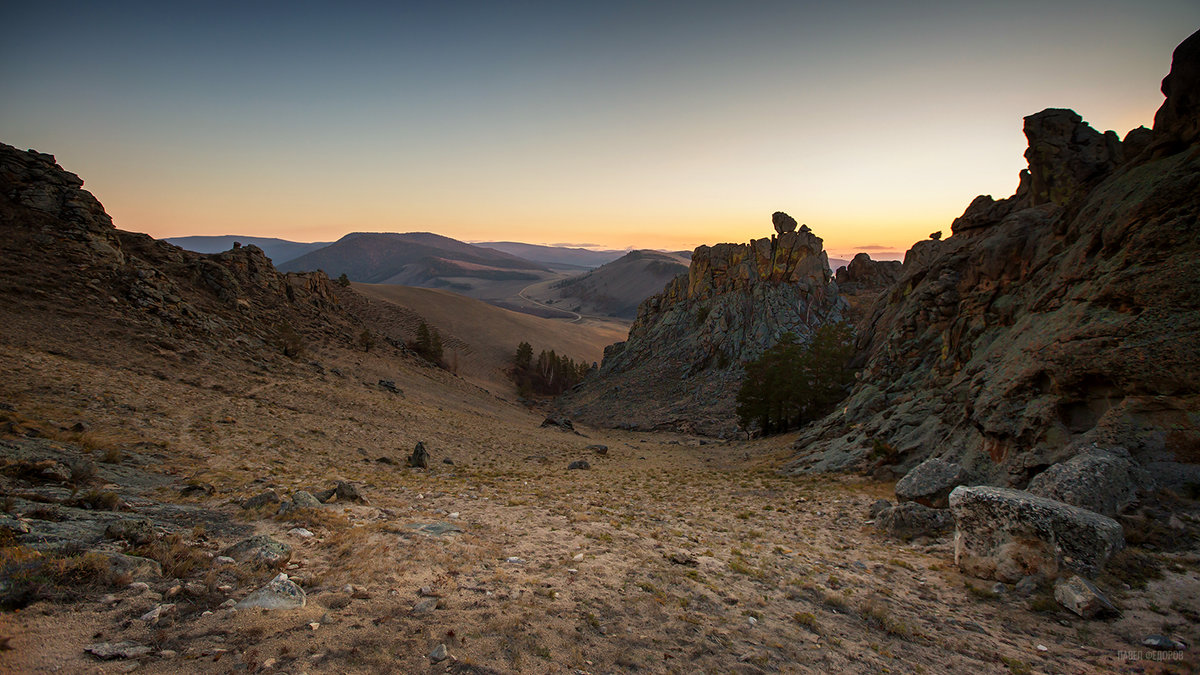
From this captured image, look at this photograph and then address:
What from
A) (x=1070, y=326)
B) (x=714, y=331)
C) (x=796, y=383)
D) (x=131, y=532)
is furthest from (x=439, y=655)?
(x=714, y=331)

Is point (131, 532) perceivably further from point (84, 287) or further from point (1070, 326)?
point (84, 287)

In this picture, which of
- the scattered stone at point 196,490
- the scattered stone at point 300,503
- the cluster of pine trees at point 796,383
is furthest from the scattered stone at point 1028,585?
the cluster of pine trees at point 796,383

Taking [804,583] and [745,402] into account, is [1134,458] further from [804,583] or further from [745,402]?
[745,402]

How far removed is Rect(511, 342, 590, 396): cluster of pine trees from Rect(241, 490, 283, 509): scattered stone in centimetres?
5957

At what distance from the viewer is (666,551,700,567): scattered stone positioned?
963 centimetres

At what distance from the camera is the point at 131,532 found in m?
6.78

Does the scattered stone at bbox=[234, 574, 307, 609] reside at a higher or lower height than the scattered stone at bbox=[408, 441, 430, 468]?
higher

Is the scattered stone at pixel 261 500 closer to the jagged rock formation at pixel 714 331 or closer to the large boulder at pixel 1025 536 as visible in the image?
the large boulder at pixel 1025 536

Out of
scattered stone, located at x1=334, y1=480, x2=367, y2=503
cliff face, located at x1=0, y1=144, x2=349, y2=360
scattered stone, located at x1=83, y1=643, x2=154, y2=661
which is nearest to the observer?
scattered stone, located at x1=83, y1=643, x2=154, y2=661

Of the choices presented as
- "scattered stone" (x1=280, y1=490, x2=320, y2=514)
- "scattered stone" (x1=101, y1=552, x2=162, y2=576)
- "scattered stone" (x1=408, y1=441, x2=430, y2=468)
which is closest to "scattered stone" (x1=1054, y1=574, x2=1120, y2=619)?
"scattered stone" (x1=101, y1=552, x2=162, y2=576)

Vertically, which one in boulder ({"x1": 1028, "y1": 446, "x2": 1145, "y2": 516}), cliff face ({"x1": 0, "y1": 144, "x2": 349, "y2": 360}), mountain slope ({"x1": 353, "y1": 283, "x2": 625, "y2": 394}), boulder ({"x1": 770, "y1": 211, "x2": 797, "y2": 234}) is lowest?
mountain slope ({"x1": 353, "y1": 283, "x2": 625, "y2": 394})

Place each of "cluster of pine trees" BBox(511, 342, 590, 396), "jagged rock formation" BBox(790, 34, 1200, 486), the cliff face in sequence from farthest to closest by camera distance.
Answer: "cluster of pine trees" BBox(511, 342, 590, 396) → the cliff face → "jagged rock formation" BBox(790, 34, 1200, 486)

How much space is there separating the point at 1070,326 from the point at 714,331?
45398 millimetres

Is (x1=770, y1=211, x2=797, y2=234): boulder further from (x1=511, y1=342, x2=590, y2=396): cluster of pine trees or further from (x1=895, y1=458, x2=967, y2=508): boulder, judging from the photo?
(x1=895, y1=458, x2=967, y2=508): boulder
